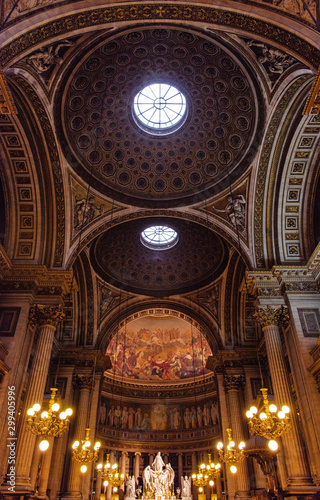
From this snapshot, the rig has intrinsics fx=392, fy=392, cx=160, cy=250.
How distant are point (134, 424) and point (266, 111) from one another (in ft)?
65.2

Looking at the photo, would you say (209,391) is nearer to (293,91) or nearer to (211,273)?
(211,273)

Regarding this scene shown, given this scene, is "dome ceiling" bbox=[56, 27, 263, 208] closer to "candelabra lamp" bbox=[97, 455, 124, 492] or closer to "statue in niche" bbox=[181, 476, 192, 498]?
"candelabra lamp" bbox=[97, 455, 124, 492]

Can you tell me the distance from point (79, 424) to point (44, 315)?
7.86 metres

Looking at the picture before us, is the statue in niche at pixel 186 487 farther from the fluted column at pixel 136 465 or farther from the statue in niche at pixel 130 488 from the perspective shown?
the fluted column at pixel 136 465

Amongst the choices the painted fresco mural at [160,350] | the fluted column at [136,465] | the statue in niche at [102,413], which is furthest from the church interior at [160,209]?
the painted fresco mural at [160,350]

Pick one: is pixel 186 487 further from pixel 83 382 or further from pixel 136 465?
pixel 83 382

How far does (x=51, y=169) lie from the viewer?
43.9 ft

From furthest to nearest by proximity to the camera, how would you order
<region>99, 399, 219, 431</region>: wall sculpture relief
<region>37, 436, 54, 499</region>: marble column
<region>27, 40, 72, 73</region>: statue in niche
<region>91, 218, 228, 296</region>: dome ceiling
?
<region>99, 399, 219, 431</region>: wall sculpture relief, <region>91, 218, 228, 296</region>: dome ceiling, <region>37, 436, 54, 499</region>: marble column, <region>27, 40, 72, 73</region>: statue in niche

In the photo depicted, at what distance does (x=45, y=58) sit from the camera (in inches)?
419

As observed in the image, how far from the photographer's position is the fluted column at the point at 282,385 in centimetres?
1002

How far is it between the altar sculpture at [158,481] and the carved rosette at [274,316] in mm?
12777

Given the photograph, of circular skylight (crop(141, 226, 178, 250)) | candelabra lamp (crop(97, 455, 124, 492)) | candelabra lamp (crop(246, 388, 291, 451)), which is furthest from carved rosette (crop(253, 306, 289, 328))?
circular skylight (crop(141, 226, 178, 250))

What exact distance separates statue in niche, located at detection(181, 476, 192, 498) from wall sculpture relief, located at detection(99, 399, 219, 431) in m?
2.98

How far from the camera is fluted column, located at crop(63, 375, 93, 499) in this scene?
623 inches
